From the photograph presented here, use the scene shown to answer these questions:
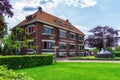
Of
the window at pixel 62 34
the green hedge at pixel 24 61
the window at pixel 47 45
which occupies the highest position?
the window at pixel 62 34

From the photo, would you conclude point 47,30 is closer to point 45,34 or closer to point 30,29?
point 45,34

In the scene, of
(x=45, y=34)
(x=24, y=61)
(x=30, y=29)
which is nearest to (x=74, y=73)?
(x=24, y=61)

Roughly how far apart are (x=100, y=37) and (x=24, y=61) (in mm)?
45483

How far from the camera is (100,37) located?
62.2 metres

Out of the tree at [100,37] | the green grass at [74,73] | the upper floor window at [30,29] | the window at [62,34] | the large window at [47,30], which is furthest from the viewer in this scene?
the tree at [100,37]

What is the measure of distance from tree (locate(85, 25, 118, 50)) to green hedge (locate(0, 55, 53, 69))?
40.3 m

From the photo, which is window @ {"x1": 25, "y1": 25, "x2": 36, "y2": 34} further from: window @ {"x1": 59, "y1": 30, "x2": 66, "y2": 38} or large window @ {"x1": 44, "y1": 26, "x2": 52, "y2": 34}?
window @ {"x1": 59, "y1": 30, "x2": 66, "y2": 38}

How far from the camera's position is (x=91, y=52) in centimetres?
6138

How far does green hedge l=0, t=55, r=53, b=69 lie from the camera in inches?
690

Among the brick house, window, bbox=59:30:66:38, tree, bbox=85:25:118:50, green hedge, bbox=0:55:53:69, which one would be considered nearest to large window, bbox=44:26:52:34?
the brick house

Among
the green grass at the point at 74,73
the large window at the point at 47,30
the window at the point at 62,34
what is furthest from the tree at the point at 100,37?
the green grass at the point at 74,73

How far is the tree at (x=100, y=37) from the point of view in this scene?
61.1 metres

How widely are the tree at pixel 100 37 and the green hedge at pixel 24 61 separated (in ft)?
132

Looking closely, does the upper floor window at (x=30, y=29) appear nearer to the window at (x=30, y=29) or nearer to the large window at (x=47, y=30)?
the window at (x=30, y=29)
